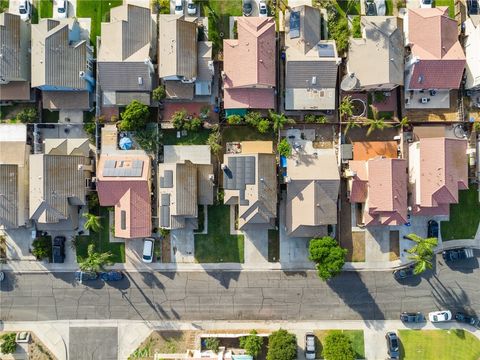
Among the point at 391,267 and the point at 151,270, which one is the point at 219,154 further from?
the point at 391,267

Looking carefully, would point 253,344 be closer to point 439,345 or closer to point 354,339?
point 354,339

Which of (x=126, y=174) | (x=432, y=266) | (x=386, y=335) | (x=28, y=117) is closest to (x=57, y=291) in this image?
(x=126, y=174)

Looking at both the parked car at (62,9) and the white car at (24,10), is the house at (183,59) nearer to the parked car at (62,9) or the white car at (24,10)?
the parked car at (62,9)

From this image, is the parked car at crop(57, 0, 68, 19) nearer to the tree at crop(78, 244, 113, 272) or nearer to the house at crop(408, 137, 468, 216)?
the tree at crop(78, 244, 113, 272)

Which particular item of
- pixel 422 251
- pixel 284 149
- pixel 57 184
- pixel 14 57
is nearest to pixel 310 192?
pixel 284 149

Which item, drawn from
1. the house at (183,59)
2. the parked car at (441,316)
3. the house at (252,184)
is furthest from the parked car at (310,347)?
the house at (183,59)
